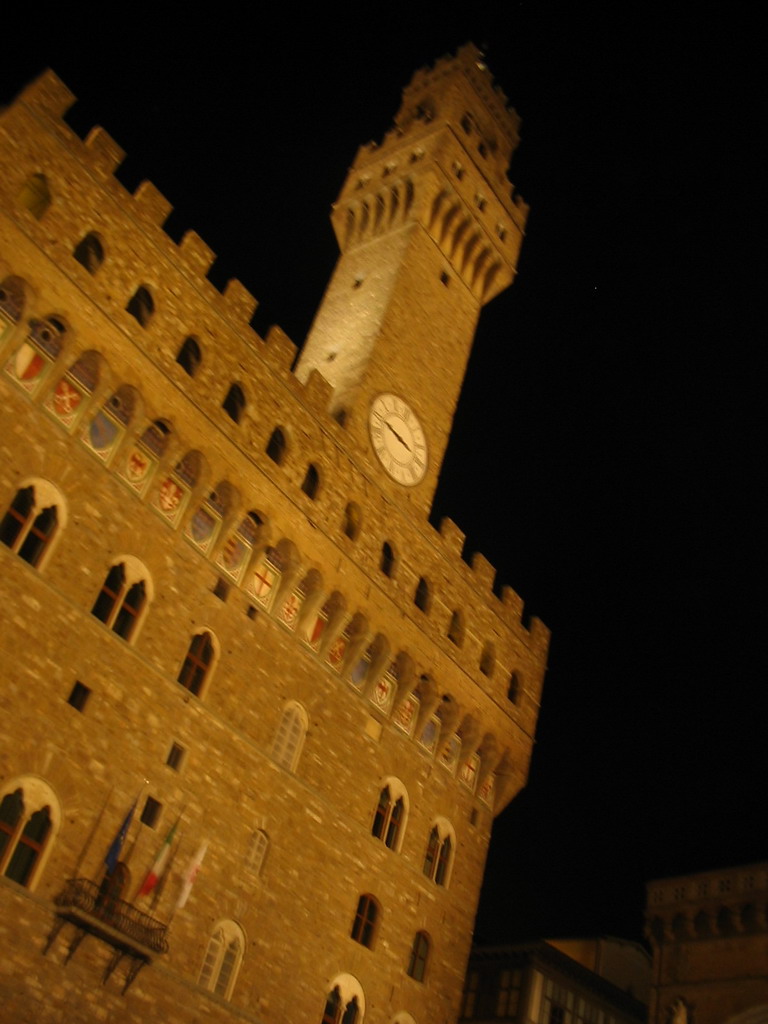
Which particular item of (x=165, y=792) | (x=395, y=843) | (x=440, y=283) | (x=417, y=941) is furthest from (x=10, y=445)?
(x=440, y=283)

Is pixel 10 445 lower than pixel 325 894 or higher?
higher

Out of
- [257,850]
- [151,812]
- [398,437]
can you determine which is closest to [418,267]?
[398,437]

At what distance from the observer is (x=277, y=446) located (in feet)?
69.8

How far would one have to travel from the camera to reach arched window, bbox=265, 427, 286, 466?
2100 cm

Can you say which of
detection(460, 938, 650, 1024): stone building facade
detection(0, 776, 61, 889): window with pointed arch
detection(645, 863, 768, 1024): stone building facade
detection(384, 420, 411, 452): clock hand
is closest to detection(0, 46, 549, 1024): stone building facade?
detection(0, 776, 61, 889): window with pointed arch

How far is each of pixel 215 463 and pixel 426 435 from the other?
25.4ft

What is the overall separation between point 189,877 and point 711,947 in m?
13.4

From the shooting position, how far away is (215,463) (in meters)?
19.5

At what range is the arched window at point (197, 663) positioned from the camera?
59.8ft

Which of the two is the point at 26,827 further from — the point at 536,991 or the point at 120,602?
the point at 536,991

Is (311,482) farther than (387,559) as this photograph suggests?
No

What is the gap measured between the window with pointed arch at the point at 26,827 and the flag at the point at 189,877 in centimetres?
242

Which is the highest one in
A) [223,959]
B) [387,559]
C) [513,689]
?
[387,559]

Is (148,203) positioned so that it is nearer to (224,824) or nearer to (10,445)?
(10,445)
